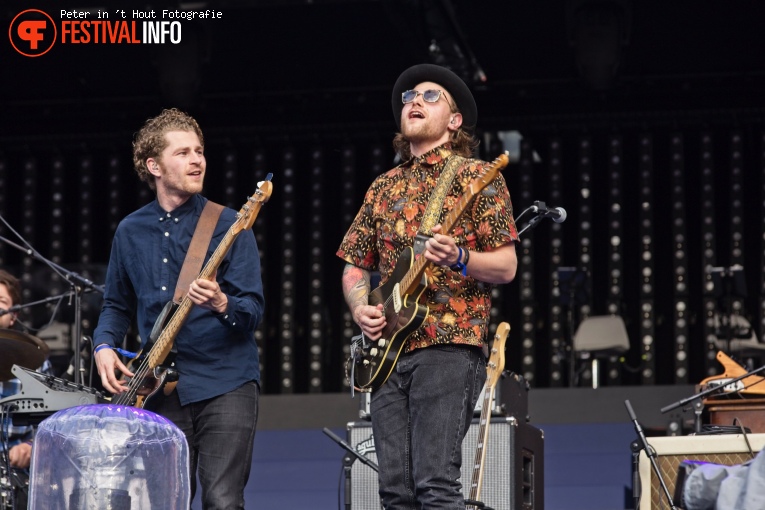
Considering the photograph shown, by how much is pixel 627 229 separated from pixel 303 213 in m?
3.10

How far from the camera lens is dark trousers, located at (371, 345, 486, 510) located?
364 centimetres

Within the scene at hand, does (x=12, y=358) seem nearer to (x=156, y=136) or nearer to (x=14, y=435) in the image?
(x=14, y=435)

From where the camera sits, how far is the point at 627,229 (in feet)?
37.7

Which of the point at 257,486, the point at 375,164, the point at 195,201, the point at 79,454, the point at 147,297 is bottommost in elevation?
the point at 257,486

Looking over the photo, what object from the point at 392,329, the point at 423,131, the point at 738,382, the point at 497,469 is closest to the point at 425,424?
the point at 392,329

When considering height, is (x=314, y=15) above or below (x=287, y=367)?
above

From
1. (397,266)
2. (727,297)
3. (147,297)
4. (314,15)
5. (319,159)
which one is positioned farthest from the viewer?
(319,159)

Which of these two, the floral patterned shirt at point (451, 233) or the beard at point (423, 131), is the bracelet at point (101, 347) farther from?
the beard at point (423, 131)

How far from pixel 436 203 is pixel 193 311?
3.23ft

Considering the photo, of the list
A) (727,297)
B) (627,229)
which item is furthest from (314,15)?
(727,297)

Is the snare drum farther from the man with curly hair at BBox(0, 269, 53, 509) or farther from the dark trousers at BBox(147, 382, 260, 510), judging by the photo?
the dark trousers at BBox(147, 382, 260, 510)

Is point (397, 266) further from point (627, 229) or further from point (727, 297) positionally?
point (627, 229)

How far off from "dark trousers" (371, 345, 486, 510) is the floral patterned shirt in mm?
62

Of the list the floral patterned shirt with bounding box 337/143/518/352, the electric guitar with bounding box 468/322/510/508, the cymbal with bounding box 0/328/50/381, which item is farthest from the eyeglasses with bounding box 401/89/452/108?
the cymbal with bounding box 0/328/50/381
